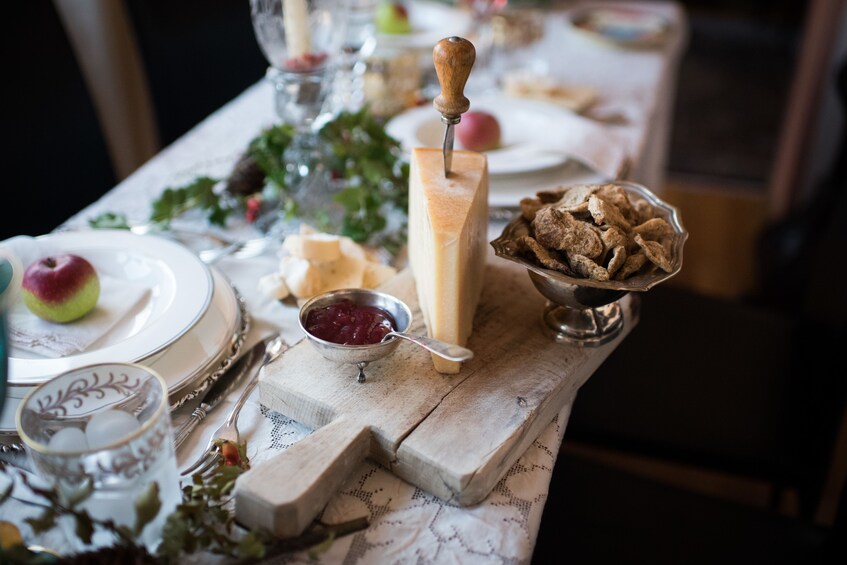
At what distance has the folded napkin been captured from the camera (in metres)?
0.73

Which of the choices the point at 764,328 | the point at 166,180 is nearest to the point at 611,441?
the point at 764,328

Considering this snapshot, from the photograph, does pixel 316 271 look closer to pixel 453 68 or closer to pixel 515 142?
pixel 453 68

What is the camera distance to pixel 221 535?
0.55 meters

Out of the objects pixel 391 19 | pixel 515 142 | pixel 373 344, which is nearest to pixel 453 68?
pixel 373 344

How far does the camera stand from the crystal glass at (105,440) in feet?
1.73

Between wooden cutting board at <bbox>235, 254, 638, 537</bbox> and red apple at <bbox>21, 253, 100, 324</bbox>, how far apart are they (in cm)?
21

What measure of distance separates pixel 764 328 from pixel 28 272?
1.17 meters

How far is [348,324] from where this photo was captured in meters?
0.73

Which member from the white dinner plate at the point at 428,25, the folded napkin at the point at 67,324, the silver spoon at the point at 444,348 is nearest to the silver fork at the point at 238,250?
the folded napkin at the point at 67,324

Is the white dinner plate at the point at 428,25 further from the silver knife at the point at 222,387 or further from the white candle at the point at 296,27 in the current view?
the silver knife at the point at 222,387

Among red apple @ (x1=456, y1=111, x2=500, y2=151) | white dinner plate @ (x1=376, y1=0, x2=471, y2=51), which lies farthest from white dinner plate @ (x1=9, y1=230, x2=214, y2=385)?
white dinner plate @ (x1=376, y1=0, x2=471, y2=51)

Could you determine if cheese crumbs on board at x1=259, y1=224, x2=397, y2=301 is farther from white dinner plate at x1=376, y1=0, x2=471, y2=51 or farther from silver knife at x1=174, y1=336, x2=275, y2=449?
white dinner plate at x1=376, y1=0, x2=471, y2=51

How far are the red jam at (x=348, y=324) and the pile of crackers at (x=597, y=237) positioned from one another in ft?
0.51

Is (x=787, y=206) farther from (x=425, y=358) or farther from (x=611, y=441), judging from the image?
(x=425, y=358)
